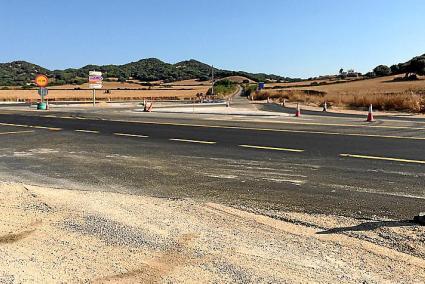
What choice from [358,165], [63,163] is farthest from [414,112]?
[63,163]

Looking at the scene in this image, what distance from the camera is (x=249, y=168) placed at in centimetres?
917

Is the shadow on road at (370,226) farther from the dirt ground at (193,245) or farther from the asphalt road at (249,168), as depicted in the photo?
the asphalt road at (249,168)

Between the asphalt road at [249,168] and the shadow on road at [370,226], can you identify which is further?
the asphalt road at [249,168]

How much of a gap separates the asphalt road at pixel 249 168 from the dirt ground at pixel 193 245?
2.46 feet

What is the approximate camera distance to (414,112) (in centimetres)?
3428

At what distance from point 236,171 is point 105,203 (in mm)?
3246

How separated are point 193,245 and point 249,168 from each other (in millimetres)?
4676

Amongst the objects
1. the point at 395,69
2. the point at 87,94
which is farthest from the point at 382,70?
the point at 87,94

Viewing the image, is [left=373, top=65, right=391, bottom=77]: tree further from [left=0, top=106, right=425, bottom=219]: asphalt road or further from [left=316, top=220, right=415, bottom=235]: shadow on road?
[left=316, top=220, right=415, bottom=235]: shadow on road

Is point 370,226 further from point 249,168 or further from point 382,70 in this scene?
point 382,70

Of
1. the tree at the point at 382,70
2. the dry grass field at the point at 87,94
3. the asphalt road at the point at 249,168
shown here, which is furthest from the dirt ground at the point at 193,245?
the tree at the point at 382,70

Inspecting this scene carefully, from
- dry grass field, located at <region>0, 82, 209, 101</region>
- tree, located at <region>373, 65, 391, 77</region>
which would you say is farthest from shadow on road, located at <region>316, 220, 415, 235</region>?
tree, located at <region>373, 65, 391, 77</region>

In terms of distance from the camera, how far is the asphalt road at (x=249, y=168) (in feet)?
21.5

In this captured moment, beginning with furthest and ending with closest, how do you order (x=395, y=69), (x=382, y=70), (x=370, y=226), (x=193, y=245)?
(x=382, y=70), (x=395, y=69), (x=370, y=226), (x=193, y=245)
